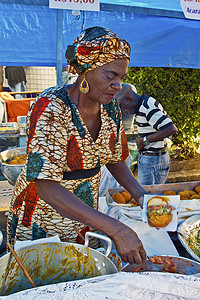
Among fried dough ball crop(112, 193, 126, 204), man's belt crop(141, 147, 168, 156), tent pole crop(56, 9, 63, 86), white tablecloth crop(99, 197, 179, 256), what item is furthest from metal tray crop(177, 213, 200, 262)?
tent pole crop(56, 9, 63, 86)

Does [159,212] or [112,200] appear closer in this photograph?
[159,212]

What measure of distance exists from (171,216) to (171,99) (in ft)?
12.6

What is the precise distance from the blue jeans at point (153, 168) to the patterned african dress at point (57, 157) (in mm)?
1577

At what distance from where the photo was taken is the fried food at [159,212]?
5.38ft

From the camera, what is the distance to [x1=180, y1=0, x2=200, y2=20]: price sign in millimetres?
2695

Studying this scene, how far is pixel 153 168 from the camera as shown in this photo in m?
3.22

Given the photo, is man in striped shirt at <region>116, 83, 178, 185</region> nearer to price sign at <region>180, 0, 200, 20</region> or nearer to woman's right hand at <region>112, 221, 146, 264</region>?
price sign at <region>180, 0, 200, 20</region>

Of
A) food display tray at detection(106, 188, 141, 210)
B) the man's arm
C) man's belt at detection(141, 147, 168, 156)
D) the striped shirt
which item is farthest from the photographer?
man's belt at detection(141, 147, 168, 156)

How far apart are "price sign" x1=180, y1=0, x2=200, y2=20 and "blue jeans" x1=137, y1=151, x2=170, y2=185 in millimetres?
1383

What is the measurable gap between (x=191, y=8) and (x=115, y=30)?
2.58ft

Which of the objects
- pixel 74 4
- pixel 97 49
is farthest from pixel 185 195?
pixel 74 4

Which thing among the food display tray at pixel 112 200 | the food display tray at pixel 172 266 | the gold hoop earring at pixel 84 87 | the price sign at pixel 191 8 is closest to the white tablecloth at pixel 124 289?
the food display tray at pixel 172 266

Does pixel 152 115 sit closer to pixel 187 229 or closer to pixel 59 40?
pixel 59 40

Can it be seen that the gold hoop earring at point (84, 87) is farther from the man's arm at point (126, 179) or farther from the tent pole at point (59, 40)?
the tent pole at point (59, 40)
